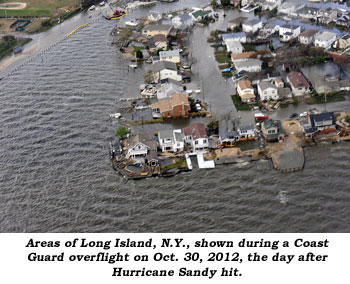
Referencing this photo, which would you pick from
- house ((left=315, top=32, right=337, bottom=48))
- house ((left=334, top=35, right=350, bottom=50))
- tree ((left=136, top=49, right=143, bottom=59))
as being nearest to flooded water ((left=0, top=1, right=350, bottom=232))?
tree ((left=136, top=49, right=143, bottom=59))

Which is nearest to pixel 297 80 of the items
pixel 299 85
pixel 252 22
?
pixel 299 85

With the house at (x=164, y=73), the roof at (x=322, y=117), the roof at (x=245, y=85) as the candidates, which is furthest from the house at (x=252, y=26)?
the roof at (x=322, y=117)

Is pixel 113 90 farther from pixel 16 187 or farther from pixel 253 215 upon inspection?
pixel 253 215

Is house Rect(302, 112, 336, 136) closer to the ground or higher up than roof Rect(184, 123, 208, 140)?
closer to the ground

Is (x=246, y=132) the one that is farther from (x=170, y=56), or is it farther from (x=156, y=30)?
(x=156, y=30)

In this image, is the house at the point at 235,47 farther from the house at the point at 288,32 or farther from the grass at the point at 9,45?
the grass at the point at 9,45

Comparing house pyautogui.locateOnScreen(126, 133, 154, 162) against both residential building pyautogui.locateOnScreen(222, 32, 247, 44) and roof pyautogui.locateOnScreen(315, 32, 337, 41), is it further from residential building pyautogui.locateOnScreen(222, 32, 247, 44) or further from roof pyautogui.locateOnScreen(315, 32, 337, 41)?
roof pyautogui.locateOnScreen(315, 32, 337, 41)
